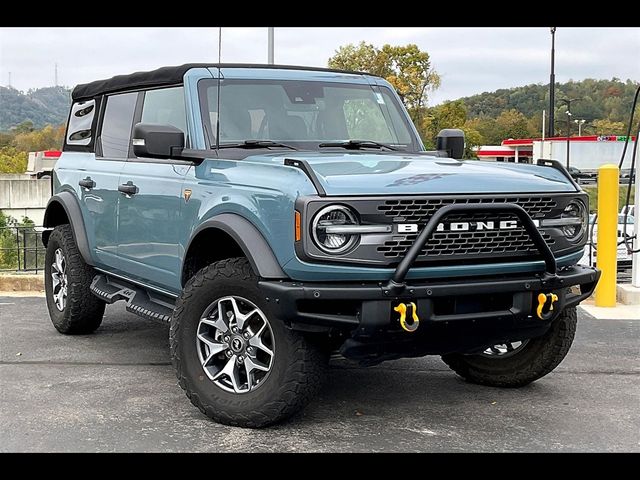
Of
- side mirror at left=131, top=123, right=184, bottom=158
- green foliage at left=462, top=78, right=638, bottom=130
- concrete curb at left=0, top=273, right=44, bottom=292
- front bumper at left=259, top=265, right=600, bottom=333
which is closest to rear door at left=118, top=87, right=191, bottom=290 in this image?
side mirror at left=131, top=123, right=184, bottom=158

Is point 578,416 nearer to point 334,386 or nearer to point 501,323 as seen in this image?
point 501,323

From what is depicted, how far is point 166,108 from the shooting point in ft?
19.5

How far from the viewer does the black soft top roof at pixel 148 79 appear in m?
5.78

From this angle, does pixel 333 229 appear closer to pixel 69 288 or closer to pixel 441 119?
pixel 69 288

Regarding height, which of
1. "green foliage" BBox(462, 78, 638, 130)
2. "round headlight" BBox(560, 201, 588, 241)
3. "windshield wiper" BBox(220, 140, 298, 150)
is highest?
"green foliage" BBox(462, 78, 638, 130)

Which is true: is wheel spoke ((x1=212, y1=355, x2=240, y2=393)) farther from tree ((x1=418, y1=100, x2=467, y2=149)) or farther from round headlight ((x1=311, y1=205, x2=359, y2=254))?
tree ((x1=418, y1=100, x2=467, y2=149))

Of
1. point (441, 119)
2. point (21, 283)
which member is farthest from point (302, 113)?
point (441, 119)

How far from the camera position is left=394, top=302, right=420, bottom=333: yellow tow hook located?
13.4 ft

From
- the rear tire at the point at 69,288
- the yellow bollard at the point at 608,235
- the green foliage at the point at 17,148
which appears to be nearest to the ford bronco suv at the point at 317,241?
the rear tire at the point at 69,288

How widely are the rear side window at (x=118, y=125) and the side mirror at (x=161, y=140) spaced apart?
1.16 meters

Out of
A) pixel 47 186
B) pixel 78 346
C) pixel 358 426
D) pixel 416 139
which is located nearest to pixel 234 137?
pixel 416 139

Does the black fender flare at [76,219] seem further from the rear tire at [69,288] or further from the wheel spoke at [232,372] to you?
the wheel spoke at [232,372]

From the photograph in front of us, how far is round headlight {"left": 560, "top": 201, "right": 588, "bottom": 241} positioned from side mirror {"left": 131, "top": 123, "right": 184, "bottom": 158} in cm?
226
